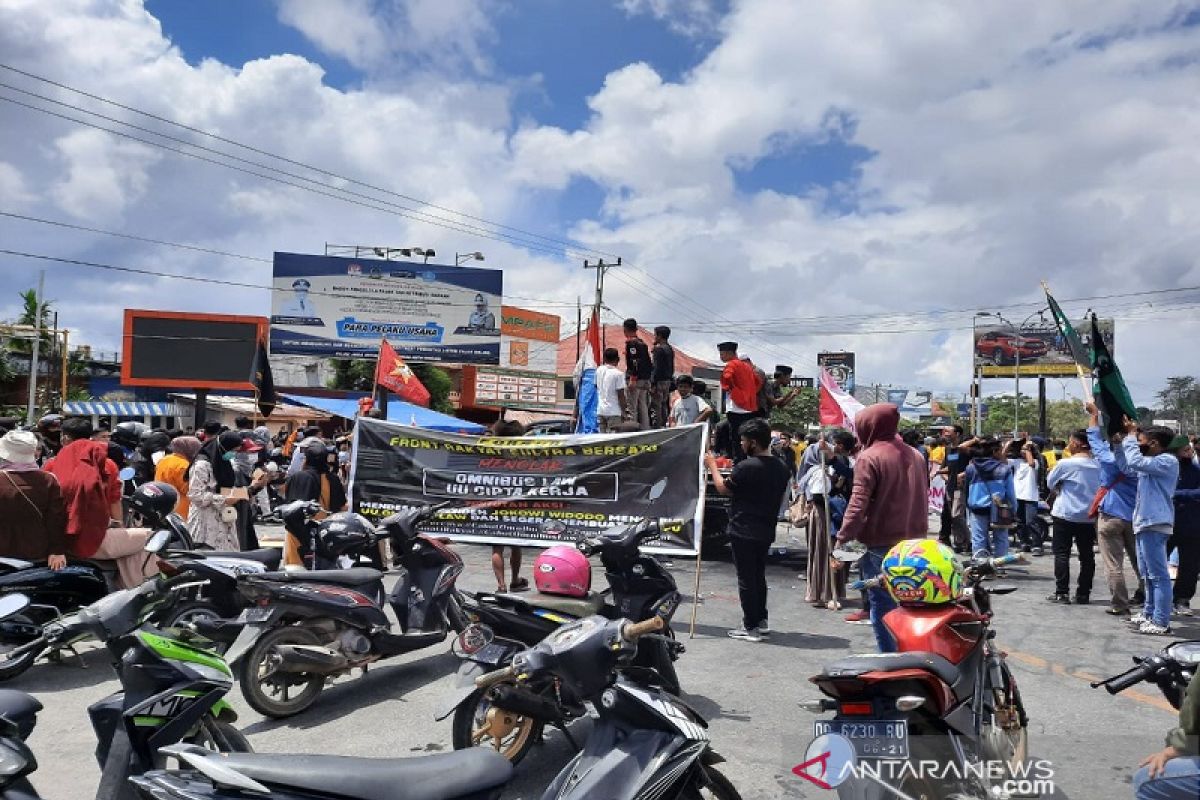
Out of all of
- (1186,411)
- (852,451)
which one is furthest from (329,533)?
(1186,411)

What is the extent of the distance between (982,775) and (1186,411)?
95.0m

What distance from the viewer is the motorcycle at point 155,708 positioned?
3160 millimetres

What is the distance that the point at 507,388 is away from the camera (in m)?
38.3

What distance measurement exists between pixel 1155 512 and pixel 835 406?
121 inches

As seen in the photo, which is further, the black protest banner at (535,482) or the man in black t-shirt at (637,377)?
the man in black t-shirt at (637,377)

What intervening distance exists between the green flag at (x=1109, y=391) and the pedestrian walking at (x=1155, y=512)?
0.46 feet

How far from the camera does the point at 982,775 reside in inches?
127

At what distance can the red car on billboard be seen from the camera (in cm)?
5638

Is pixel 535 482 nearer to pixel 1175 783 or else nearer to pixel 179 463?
pixel 179 463

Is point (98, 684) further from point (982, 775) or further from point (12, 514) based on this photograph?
point (982, 775)

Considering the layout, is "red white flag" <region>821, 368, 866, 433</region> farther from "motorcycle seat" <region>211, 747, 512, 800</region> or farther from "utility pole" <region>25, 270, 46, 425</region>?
"utility pole" <region>25, 270, 46, 425</region>

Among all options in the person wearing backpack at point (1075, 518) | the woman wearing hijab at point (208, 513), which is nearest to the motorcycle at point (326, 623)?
the woman wearing hijab at point (208, 513)

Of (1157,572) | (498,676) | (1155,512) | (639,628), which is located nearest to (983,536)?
(1157,572)

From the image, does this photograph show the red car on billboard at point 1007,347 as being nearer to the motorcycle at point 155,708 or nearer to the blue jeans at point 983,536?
the blue jeans at point 983,536
